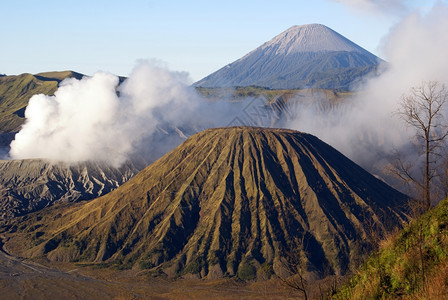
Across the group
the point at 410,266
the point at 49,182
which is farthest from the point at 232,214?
the point at 410,266

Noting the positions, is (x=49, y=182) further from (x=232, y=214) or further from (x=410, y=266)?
(x=410, y=266)

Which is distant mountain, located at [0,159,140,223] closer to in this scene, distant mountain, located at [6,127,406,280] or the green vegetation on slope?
distant mountain, located at [6,127,406,280]

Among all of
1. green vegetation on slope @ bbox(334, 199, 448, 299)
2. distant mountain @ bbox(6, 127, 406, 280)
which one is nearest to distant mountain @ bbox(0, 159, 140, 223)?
distant mountain @ bbox(6, 127, 406, 280)

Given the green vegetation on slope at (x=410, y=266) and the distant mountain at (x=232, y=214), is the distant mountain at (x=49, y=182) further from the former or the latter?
the green vegetation on slope at (x=410, y=266)

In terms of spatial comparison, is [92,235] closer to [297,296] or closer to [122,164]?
[297,296]

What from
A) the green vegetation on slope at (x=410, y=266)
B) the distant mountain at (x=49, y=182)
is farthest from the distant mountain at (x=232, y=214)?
the green vegetation on slope at (x=410, y=266)

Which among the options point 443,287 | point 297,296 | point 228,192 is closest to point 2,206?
point 228,192

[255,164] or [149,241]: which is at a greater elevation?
[255,164]
